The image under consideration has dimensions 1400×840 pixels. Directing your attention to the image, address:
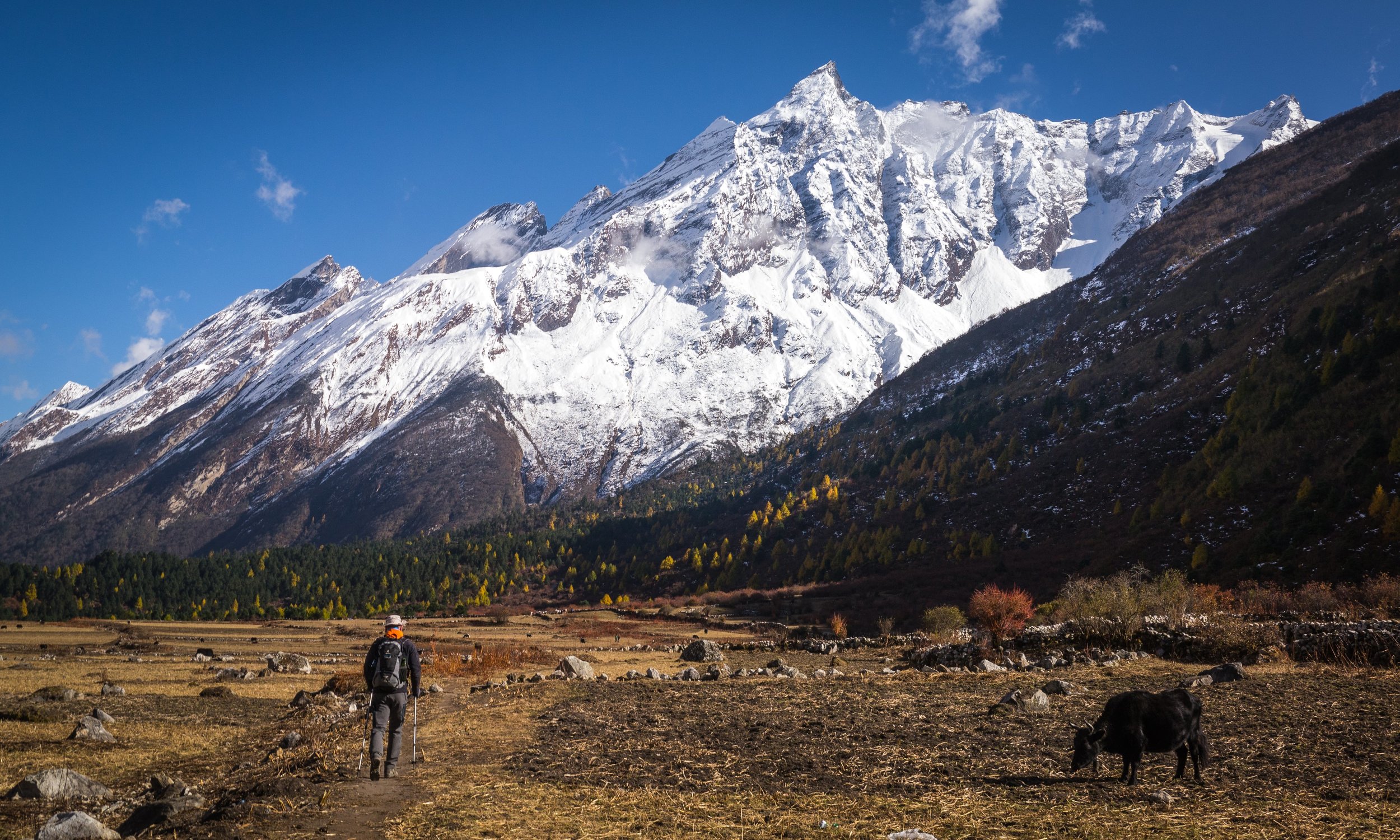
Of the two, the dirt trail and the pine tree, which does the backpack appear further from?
the pine tree

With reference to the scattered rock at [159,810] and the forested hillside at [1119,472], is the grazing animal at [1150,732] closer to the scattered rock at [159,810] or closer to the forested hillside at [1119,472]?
the scattered rock at [159,810]

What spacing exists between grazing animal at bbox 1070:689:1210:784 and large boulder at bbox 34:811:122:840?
1392cm

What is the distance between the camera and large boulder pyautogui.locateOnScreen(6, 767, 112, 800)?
12.2 metres

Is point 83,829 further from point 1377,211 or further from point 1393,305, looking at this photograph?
point 1377,211

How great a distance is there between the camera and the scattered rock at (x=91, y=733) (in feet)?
56.0

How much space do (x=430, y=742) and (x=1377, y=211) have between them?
15039 centimetres

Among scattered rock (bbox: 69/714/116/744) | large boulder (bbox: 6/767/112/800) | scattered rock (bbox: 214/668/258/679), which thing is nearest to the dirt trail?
large boulder (bbox: 6/767/112/800)

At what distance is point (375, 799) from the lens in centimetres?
1182

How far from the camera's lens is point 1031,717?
1639cm

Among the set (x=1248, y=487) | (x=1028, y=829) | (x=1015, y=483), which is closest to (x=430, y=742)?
(x=1028, y=829)

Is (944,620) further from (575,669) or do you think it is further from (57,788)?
(57,788)

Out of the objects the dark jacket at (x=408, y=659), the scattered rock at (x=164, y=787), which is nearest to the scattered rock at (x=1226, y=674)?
the dark jacket at (x=408, y=659)

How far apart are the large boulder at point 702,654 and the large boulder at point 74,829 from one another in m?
29.9

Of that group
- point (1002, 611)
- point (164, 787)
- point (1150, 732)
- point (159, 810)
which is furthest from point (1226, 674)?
Answer: point (164, 787)
